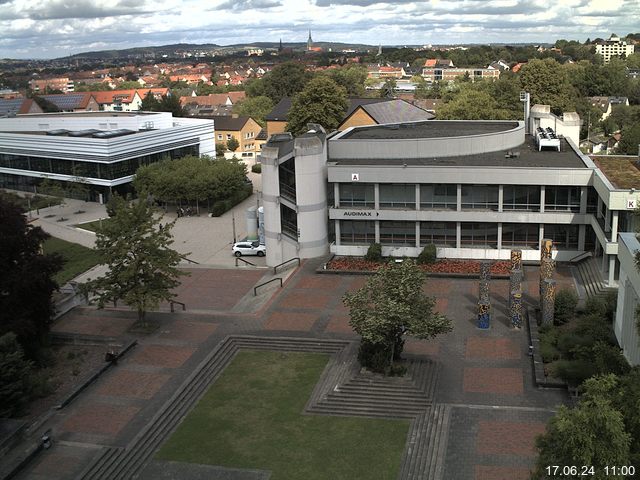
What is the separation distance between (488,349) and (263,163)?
20.8m

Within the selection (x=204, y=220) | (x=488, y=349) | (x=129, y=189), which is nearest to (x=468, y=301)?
(x=488, y=349)

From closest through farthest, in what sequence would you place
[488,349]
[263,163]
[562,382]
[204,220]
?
[562,382], [488,349], [263,163], [204,220]

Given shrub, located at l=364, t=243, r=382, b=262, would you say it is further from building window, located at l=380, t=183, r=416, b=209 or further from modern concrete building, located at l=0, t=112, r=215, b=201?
modern concrete building, located at l=0, t=112, r=215, b=201

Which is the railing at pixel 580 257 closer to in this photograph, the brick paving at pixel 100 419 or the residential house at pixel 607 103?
the brick paving at pixel 100 419

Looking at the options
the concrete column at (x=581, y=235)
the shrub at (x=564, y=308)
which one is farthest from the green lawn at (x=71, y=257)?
the concrete column at (x=581, y=235)

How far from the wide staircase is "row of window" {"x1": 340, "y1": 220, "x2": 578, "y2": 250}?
201cm

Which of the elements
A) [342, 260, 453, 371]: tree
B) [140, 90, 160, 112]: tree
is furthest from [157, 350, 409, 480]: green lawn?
[140, 90, 160, 112]: tree

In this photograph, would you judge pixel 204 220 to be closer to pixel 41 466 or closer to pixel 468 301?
pixel 468 301

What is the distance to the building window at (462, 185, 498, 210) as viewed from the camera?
42.7m

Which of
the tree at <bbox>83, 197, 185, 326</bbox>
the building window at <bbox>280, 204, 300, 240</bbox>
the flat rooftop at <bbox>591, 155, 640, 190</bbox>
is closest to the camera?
the tree at <bbox>83, 197, 185, 326</bbox>

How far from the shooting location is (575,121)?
2203 inches

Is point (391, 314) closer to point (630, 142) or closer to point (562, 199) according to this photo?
point (562, 199)

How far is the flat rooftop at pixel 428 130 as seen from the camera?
51.2m

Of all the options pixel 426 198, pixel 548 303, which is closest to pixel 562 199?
pixel 426 198
